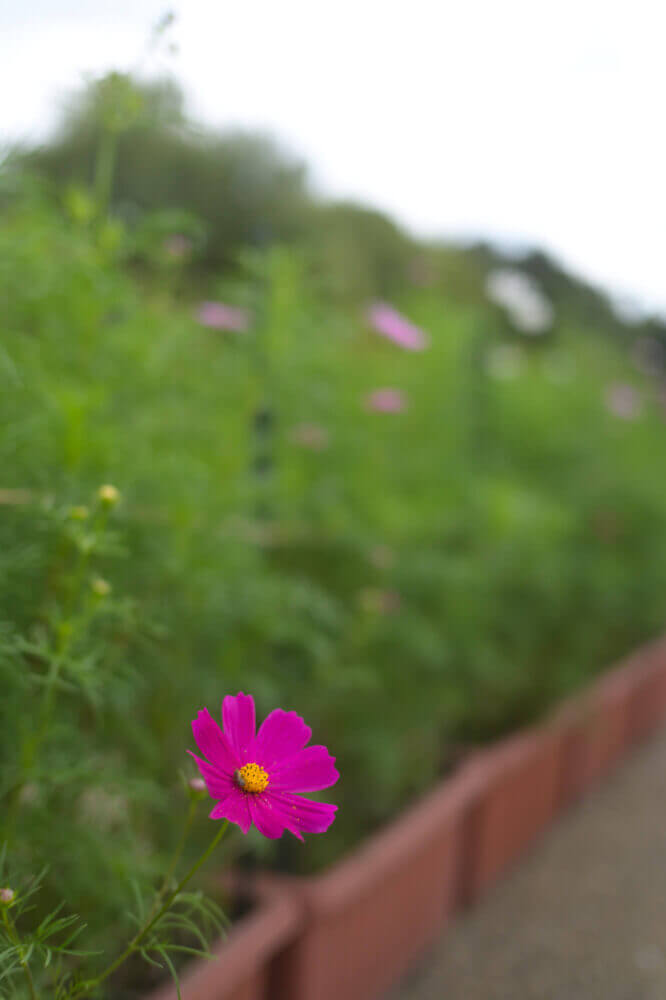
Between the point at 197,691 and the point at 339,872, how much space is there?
0.53m

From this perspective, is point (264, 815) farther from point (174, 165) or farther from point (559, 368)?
point (559, 368)

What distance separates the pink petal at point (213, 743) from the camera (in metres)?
0.43

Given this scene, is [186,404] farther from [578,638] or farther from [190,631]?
[578,638]

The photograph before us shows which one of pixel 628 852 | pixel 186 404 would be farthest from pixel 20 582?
pixel 628 852

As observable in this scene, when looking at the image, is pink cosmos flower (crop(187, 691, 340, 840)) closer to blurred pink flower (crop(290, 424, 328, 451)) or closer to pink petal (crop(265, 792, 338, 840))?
pink petal (crop(265, 792, 338, 840))

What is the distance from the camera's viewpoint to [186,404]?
1467mm

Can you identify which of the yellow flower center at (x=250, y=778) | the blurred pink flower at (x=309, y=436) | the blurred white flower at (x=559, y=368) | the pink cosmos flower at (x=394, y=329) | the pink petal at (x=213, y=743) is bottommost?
the blurred pink flower at (x=309, y=436)

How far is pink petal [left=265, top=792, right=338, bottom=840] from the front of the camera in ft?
1.48

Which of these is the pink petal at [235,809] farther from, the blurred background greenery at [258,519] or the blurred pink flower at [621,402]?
the blurred pink flower at [621,402]

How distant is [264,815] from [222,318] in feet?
4.06

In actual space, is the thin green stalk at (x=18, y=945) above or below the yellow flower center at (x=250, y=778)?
below

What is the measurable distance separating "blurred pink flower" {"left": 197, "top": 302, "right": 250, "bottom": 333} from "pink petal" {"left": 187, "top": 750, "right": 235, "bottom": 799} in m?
1.21

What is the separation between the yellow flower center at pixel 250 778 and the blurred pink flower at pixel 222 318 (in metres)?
1.20

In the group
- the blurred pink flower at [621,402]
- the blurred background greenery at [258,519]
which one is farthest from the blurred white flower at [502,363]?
the blurred pink flower at [621,402]
